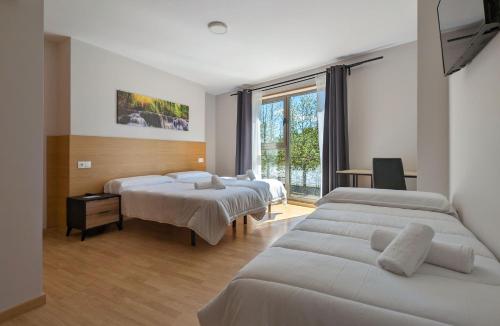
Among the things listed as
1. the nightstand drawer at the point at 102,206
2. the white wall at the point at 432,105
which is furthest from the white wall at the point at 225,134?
the white wall at the point at 432,105

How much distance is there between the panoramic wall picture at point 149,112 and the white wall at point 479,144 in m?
4.20

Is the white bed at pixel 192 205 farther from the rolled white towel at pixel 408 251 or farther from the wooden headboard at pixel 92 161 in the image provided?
the rolled white towel at pixel 408 251

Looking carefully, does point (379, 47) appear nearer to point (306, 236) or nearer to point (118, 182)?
point (306, 236)

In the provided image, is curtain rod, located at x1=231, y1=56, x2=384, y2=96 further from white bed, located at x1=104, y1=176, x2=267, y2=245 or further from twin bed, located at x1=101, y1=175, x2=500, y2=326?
twin bed, located at x1=101, y1=175, x2=500, y2=326

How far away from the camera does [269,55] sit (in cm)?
401

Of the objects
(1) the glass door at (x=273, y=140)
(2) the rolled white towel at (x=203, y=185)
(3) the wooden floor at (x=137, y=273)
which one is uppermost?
(1) the glass door at (x=273, y=140)

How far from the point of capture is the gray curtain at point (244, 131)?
5500 millimetres

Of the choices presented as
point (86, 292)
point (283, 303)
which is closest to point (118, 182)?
point (86, 292)

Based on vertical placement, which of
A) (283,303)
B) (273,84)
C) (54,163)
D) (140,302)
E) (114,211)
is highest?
(273,84)

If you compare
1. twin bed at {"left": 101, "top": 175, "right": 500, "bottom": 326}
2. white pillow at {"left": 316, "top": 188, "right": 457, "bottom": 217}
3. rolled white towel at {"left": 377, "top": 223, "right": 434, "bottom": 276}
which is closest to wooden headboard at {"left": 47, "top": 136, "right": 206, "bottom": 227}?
white pillow at {"left": 316, "top": 188, "right": 457, "bottom": 217}

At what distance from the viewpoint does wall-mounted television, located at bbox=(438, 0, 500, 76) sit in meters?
1.05

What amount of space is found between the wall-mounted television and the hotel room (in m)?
0.01

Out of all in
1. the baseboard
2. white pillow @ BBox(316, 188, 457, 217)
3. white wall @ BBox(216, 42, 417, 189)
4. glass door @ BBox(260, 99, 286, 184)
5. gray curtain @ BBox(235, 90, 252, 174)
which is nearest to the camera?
the baseboard

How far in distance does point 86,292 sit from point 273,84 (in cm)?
464
